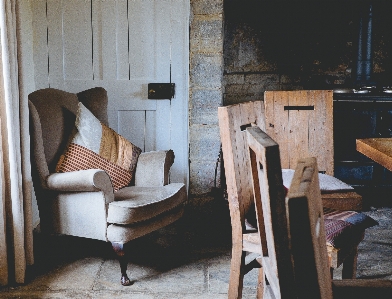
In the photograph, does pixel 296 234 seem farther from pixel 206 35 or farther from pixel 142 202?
pixel 206 35

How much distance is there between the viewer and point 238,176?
1.80 m

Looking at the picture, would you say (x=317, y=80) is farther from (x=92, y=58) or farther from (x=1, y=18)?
(x=1, y=18)

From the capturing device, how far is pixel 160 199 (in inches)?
107

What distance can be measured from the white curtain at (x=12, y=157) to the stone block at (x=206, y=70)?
1.31 meters

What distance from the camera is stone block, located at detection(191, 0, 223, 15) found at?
11.2 feet

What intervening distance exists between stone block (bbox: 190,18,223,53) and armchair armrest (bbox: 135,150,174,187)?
83cm

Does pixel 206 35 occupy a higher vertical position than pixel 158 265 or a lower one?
higher

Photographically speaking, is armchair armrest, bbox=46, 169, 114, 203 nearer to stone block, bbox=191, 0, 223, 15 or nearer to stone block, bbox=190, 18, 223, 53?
stone block, bbox=190, 18, 223, 53

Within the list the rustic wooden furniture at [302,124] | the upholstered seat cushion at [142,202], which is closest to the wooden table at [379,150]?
the rustic wooden furniture at [302,124]

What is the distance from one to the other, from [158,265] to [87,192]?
605 mm

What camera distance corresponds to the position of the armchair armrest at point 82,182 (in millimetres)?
2562

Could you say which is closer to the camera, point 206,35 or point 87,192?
point 87,192

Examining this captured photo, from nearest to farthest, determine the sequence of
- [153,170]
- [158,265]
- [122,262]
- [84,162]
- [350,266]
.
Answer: [350,266], [122,262], [158,265], [84,162], [153,170]

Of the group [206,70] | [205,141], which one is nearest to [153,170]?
[205,141]
